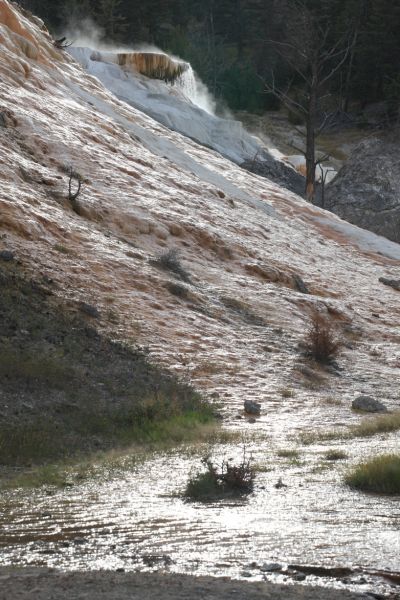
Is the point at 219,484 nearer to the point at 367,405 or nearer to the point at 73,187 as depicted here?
the point at 367,405

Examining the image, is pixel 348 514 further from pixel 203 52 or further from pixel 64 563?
pixel 203 52

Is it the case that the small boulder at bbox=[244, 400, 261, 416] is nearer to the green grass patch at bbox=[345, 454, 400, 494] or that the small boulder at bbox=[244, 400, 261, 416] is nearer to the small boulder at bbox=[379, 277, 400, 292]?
the green grass patch at bbox=[345, 454, 400, 494]

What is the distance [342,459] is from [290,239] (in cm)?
1439

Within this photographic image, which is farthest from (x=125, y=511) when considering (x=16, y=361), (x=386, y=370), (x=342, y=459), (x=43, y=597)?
(x=386, y=370)

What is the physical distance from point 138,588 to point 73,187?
13392 mm

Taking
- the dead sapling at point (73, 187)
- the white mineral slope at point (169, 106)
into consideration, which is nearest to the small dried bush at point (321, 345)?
the dead sapling at point (73, 187)

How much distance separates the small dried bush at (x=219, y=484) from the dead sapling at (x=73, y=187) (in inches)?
398

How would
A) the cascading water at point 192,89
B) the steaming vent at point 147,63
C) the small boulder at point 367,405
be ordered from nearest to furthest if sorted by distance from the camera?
the small boulder at point 367,405, the steaming vent at point 147,63, the cascading water at point 192,89

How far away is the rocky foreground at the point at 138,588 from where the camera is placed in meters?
5.13

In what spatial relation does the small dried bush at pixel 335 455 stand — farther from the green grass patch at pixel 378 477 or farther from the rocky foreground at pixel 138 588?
the rocky foreground at pixel 138 588

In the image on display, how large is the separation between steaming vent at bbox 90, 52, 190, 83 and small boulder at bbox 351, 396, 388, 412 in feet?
95.9

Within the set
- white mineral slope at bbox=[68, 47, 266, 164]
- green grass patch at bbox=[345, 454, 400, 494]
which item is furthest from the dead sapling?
white mineral slope at bbox=[68, 47, 266, 164]

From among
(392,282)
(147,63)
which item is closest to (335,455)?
(392,282)

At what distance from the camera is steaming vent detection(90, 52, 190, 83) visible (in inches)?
1609
